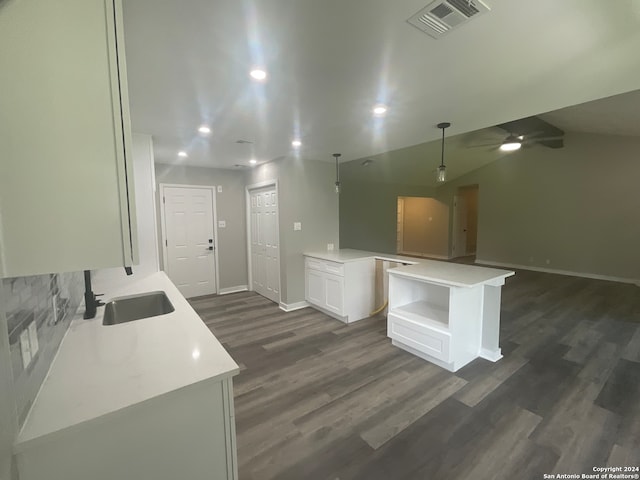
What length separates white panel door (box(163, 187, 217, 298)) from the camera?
15.5ft

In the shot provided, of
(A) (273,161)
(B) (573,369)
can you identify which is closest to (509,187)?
(B) (573,369)

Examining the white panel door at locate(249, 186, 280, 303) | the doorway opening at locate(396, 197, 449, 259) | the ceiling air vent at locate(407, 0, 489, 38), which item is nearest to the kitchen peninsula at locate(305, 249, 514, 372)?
the white panel door at locate(249, 186, 280, 303)

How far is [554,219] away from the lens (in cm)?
670

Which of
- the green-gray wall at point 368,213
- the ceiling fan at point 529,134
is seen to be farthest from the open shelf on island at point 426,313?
the green-gray wall at point 368,213

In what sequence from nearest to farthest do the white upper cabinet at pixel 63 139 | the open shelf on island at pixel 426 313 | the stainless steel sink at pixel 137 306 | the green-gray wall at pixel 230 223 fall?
1. the white upper cabinet at pixel 63 139
2. the stainless steel sink at pixel 137 306
3. the open shelf on island at pixel 426 313
4. the green-gray wall at pixel 230 223

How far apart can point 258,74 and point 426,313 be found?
2.76 meters

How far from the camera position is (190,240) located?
4.89 meters

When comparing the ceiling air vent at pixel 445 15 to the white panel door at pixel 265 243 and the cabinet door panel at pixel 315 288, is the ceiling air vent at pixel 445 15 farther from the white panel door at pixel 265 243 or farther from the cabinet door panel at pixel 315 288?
the white panel door at pixel 265 243

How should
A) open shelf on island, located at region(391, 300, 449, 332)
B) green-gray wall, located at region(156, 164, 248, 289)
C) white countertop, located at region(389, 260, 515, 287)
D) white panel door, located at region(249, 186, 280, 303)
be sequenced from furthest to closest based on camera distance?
green-gray wall, located at region(156, 164, 248, 289)
white panel door, located at region(249, 186, 280, 303)
open shelf on island, located at region(391, 300, 449, 332)
white countertop, located at region(389, 260, 515, 287)

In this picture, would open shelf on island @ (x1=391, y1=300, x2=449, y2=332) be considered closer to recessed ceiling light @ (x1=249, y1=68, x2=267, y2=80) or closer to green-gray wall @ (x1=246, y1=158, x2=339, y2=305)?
green-gray wall @ (x1=246, y1=158, x2=339, y2=305)

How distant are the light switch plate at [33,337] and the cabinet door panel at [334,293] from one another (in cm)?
307

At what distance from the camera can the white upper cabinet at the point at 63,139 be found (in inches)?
26.4

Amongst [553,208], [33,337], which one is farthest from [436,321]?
[553,208]

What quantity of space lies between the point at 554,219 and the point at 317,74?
7646mm
